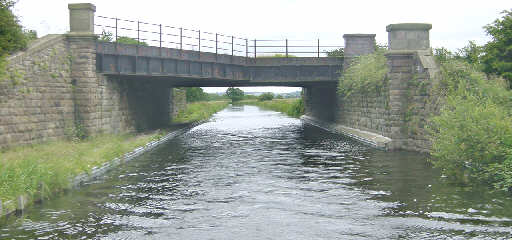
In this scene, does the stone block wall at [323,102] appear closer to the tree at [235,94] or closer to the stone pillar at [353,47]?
the stone pillar at [353,47]

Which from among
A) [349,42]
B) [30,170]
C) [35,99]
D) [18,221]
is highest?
[349,42]

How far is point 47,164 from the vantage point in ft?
46.0

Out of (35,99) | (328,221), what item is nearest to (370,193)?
(328,221)

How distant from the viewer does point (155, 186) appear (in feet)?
47.6

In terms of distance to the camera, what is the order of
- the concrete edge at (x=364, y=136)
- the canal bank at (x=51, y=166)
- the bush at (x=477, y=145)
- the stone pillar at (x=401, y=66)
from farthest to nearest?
the stone pillar at (x=401, y=66) → the concrete edge at (x=364, y=136) → the bush at (x=477, y=145) → the canal bank at (x=51, y=166)

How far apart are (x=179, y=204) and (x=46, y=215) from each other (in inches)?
115

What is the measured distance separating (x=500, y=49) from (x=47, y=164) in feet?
102

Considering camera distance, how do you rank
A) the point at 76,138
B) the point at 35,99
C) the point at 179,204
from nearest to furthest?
the point at 179,204
the point at 35,99
the point at 76,138

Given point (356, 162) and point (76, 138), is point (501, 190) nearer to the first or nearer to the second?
point (356, 162)

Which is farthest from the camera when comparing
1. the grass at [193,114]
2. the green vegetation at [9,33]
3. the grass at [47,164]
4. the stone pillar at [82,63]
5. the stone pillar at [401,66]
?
the grass at [193,114]

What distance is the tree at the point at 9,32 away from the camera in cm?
1981

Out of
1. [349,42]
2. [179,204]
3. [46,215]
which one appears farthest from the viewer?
[349,42]

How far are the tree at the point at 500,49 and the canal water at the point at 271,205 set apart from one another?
59.1ft

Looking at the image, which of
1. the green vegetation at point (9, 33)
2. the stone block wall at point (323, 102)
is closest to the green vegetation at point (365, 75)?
the stone block wall at point (323, 102)
